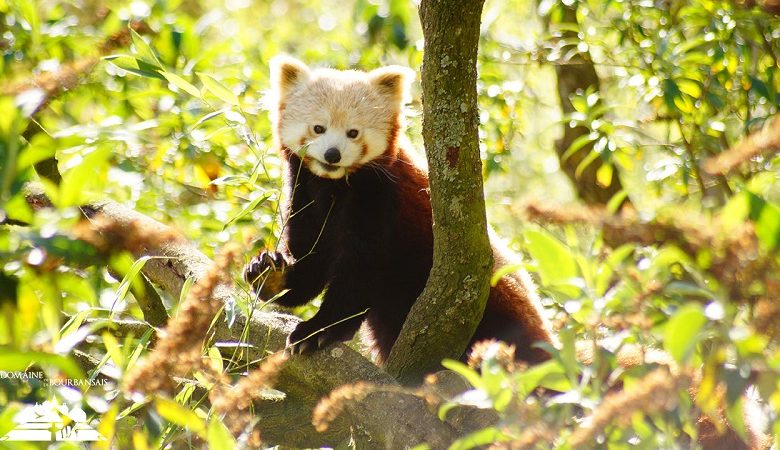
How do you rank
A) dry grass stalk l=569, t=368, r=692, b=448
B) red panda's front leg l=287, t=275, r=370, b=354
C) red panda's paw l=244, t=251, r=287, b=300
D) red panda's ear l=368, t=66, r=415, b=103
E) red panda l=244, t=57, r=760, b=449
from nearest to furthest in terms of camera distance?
dry grass stalk l=569, t=368, r=692, b=448 < red panda's front leg l=287, t=275, r=370, b=354 < red panda's paw l=244, t=251, r=287, b=300 < red panda l=244, t=57, r=760, b=449 < red panda's ear l=368, t=66, r=415, b=103

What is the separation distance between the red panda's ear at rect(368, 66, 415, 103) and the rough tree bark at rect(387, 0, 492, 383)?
143 cm

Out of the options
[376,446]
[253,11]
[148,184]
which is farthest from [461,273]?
[253,11]

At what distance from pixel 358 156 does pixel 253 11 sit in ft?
23.8

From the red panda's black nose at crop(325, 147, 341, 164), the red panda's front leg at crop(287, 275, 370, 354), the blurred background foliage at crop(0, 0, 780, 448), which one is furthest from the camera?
the red panda's black nose at crop(325, 147, 341, 164)

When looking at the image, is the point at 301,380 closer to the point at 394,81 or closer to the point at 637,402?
the point at 394,81

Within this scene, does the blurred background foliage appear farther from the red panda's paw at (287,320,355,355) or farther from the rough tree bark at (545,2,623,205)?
the red panda's paw at (287,320,355,355)

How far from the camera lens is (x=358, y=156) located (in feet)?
10.9

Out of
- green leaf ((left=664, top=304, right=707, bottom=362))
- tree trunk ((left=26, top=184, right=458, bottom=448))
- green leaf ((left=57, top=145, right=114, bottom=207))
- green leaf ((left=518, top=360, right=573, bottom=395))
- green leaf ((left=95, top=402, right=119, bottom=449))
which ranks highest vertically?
green leaf ((left=57, top=145, right=114, bottom=207))

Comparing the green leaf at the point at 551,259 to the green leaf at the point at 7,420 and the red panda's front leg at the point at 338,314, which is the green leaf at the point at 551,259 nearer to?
the green leaf at the point at 7,420

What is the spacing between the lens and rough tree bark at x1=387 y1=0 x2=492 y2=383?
6.89 feet

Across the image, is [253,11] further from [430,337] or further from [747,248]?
[747,248]

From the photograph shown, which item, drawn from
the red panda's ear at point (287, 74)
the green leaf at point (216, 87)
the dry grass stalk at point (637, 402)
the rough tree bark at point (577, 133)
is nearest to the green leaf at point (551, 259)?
the dry grass stalk at point (637, 402)

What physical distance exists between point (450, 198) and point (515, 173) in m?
4.34

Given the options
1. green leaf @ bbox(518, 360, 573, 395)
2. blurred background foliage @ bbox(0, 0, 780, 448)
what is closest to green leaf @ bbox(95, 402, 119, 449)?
blurred background foliage @ bbox(0, 0, 780, 448)
